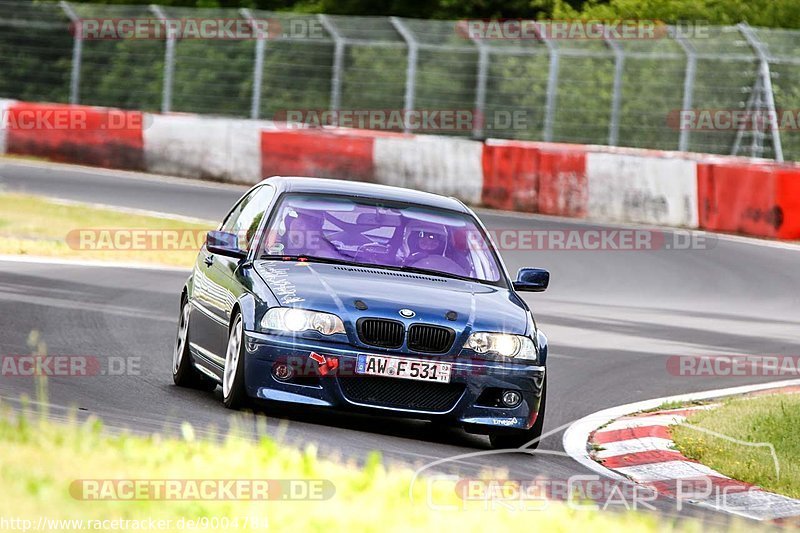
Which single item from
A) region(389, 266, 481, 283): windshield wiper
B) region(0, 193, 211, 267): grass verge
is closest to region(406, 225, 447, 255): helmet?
region(389, 266, 481, 283): windshield wiper

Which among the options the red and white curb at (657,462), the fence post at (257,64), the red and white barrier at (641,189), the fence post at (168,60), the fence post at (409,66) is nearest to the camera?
the red and white curb at (657,462)

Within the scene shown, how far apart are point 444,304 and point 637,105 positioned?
64.7 feet

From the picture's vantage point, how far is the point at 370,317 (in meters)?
8.73

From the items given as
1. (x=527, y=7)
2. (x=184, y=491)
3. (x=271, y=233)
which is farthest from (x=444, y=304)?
(x=527, y=7)

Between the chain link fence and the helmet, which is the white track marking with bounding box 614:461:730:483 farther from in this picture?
the chain link fence

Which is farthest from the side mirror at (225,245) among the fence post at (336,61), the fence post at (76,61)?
the fence post at (76,61)

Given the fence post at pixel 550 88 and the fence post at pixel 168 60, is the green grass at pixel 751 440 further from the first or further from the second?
the fence post at pixel 168 60

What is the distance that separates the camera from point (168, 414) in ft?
28.2

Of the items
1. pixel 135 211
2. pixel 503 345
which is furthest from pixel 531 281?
pixel 135 211

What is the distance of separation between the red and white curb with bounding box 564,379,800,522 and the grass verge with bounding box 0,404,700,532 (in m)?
1.50

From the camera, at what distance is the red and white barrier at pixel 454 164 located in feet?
77.0

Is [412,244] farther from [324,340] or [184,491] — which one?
[184,491]

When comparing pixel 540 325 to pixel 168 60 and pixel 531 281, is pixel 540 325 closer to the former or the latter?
pixel 531 281

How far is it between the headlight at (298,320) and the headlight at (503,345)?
727 millimetres
